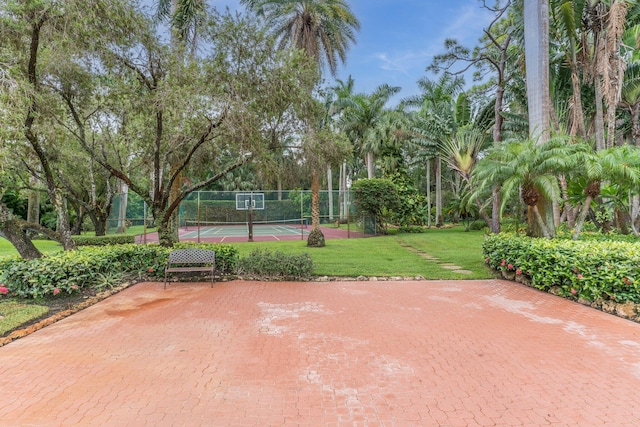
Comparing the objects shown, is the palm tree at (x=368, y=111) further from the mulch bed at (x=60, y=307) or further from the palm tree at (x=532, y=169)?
the mulch bed at (x=60, y=307)

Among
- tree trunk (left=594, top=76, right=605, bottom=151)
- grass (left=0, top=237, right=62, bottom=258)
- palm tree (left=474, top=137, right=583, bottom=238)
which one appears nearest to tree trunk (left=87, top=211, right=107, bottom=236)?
grass (left=0, top=237, right=62, bottom=258)

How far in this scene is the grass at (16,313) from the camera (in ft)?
14.9

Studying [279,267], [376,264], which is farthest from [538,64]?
[279,267]

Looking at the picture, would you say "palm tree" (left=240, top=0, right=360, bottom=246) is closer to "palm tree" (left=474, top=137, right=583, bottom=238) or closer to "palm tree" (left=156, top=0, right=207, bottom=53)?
"palm tree" (left=156, top=0, right=207, bottom=53)

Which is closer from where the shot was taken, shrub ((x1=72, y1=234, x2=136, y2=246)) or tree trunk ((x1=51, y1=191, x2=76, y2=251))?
tree trunk ((x1=51, y1=191, x2=76, y2=251))

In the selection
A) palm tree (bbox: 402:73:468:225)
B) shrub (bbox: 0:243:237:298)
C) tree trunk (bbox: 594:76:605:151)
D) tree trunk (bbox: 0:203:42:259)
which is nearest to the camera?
shrub (bbox: 0:243:237:298)

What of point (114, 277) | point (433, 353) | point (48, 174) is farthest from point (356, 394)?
point (48, 174)

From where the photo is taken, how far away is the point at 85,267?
6.47 meters

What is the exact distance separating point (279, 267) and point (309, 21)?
12276 mm

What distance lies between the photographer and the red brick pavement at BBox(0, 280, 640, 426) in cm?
267

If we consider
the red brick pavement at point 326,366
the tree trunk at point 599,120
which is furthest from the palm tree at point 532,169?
the tree trunk at point 599,120

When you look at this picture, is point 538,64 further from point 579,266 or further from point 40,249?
point 40,249

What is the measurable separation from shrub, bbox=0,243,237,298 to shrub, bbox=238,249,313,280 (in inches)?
22.8

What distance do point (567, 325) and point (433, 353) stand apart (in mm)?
2398
